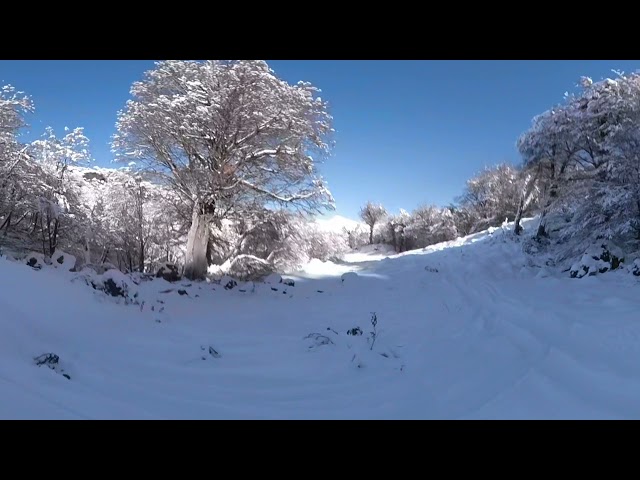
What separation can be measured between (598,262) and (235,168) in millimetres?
11584

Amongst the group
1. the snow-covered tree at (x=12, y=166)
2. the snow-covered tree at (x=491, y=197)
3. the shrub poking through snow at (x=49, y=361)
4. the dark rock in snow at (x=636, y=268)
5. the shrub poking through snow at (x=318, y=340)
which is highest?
the snow-covered tree at (x=491, y=197)

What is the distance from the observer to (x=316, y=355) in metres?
4.74

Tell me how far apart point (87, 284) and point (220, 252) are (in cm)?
852

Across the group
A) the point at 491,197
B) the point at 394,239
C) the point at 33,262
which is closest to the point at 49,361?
the point at 33,262

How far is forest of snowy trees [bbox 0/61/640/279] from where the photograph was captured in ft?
33.9

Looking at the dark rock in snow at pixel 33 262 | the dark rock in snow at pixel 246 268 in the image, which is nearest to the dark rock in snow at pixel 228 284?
the dark rock in snow at pixel 246 268

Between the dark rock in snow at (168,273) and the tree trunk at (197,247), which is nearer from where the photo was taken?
the dark rock in snow at (168,273)

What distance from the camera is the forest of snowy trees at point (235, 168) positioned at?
1033 centimetres

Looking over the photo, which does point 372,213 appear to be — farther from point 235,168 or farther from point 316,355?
point 316,355

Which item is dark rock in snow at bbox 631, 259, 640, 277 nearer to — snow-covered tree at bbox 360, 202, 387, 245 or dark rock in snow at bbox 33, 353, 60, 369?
dark rock in snow at bbox 33, 353, 60, 369

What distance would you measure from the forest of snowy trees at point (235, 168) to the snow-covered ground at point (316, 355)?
3.64 m

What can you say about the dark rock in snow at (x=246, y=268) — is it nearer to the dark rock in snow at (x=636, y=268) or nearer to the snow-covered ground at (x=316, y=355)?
the snow-covered ground at (x=316, y=355)

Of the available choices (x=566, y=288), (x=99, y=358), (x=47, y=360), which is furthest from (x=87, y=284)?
(x=566, y=288)

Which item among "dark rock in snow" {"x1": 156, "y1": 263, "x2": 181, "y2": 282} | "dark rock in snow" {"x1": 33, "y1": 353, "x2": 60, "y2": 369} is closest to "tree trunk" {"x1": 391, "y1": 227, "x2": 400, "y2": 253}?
"dark rock in snow" {"x1": 156, "y1": 263, "x2": 181, "y2": 282}
